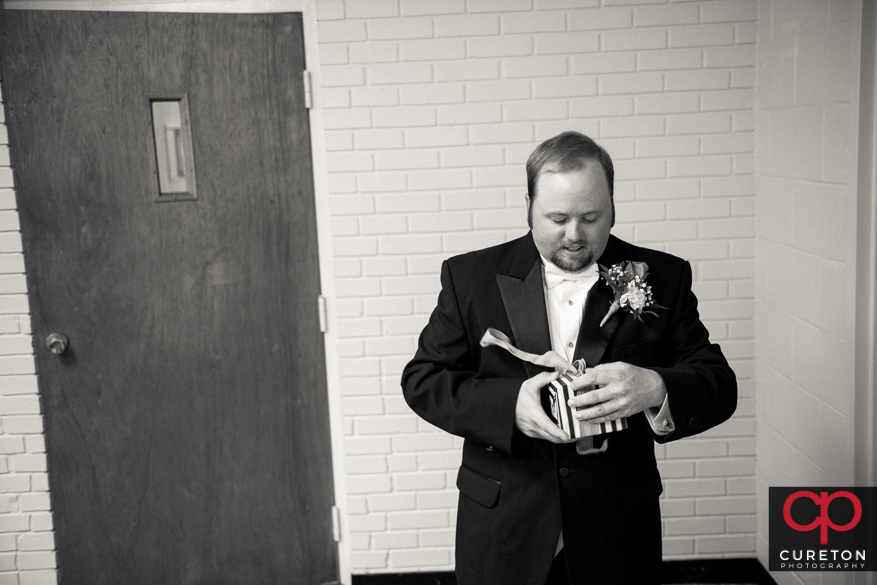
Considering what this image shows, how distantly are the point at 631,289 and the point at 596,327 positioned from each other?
124 millimetres

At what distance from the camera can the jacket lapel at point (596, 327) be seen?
1.91m

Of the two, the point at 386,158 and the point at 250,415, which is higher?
the point at 386,158

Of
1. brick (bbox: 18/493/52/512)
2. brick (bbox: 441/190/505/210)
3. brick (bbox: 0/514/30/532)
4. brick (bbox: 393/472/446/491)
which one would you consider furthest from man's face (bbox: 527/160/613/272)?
brick (bbox: 0/514/30/532)

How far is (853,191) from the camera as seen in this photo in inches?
96.3

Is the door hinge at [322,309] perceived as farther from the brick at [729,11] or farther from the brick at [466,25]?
the brick at [729,11]

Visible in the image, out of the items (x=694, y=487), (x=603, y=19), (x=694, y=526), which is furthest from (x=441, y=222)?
(x=694, y=526)

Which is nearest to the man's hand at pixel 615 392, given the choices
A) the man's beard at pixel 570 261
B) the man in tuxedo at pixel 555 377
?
the man in tuxedo at pixel 555 377

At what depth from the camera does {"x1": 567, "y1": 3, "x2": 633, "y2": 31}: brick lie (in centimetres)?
313

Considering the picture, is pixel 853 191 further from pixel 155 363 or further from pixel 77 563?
pixel 77 563

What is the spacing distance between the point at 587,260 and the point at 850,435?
128 cm

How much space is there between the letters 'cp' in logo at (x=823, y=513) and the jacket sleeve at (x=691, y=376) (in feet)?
3.25

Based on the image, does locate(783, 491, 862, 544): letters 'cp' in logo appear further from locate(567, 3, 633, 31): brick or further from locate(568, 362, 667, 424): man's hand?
locate(567, 3, 633, 31): brick

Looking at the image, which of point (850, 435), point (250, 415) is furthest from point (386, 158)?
point (850, 435)

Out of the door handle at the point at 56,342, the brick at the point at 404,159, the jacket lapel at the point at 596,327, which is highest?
the brick at the point at 404,159
